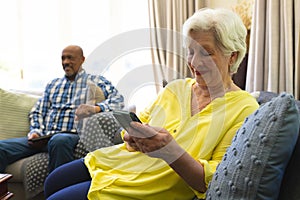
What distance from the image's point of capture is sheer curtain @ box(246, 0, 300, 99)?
1942 mm

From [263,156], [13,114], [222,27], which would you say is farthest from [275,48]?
[13,114]

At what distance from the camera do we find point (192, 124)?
115 centimetres

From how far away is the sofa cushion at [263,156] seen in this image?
79 cm

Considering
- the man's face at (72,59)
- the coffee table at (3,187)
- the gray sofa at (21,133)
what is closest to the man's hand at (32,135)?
the gray sofa at (21,133)

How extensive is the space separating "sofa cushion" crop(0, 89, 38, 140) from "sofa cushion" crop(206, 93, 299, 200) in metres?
1.93

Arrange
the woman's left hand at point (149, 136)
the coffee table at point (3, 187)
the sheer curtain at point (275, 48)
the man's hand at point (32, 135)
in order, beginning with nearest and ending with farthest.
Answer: the woman's left hand at point (149, 136) < the coffee table at point (3, 187) < the sheer curtain at point (275, 48) < the man's hand at point (32, 135)

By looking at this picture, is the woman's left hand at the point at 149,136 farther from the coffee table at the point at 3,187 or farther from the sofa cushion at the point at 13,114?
the sofa cushion at the point at 13,114

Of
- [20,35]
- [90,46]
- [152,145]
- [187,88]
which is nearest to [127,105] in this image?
[152,145]

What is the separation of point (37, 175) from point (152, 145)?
1379 mm

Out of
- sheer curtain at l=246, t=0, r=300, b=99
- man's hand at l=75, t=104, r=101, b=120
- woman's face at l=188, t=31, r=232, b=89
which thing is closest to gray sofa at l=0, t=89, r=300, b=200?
man's hand at l=75, t=104, r=101, b=120

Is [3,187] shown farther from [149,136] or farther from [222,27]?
[222,27]

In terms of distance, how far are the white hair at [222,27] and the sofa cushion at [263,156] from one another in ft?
1.12

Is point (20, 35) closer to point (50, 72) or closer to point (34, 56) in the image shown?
point (34, 56)

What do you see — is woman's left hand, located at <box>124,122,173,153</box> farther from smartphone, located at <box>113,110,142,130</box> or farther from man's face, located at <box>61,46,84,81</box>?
man's face, located at <box>61,46,84,81</box>
